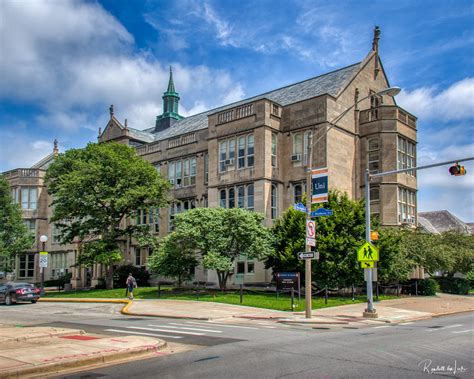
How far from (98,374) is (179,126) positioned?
4506cm

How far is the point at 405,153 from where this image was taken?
3766 cm

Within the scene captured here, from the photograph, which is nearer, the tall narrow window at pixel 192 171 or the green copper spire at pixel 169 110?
the tall narrow window at pixel 192 171

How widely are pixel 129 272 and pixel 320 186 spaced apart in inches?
997

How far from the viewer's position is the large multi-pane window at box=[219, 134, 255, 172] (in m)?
36.1

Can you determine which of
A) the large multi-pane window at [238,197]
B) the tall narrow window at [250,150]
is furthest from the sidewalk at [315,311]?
the tall narrow window at [250,150]

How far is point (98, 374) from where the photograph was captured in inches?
358

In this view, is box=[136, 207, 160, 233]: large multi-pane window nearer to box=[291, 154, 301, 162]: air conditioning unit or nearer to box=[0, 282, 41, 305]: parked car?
box=[291, 154, 301, 162]: air conditioning unit

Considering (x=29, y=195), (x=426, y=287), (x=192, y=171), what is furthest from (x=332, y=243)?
(x=29, y=195)

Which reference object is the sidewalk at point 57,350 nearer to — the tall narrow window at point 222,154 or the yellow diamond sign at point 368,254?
the yellow diamond sign at point 368,254

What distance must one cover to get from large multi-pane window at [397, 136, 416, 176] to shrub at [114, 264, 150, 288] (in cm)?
2122

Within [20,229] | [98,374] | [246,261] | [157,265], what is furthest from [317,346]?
[20,229]

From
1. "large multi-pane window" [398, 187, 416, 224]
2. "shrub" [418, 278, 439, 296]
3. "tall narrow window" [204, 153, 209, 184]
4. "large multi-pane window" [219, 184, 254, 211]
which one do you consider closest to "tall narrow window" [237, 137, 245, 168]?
"large multi-pane window" [219, 184, 254, 211]

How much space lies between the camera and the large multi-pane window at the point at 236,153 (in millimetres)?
36062

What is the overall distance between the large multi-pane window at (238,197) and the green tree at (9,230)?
21.3m
